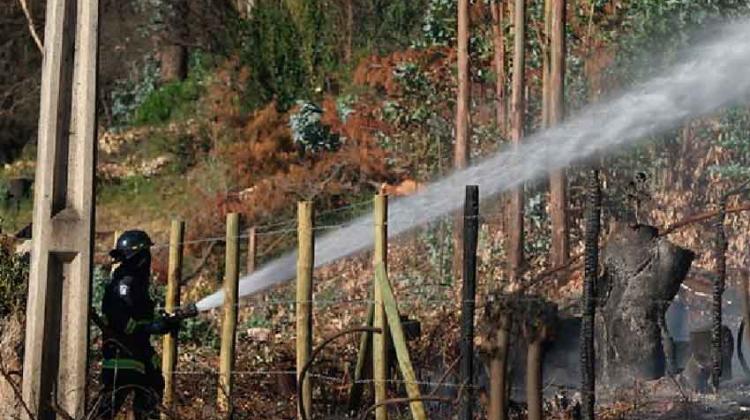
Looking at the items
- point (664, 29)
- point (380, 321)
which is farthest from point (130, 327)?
point (664, 29)

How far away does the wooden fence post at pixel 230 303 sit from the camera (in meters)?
11.8

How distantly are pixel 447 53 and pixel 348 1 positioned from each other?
3441 mm

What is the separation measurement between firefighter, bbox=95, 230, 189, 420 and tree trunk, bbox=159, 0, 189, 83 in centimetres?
2394

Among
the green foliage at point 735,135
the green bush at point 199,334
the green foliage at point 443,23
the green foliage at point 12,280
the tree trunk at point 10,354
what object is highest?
the green foliage at point 443,23

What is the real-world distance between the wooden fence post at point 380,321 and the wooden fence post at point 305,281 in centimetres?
52

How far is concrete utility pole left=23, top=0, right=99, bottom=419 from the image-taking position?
363 inches

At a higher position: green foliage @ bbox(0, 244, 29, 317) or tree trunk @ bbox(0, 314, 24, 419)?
green foliage @ bbox(0, 244, 29, 317)

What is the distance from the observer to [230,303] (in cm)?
1181

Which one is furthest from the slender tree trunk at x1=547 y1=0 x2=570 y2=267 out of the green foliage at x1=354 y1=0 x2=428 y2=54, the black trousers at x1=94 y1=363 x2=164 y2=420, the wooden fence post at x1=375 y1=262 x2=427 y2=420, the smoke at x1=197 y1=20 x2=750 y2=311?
the wooden fence post at x1=375 y1=262 x2=427 y2=420

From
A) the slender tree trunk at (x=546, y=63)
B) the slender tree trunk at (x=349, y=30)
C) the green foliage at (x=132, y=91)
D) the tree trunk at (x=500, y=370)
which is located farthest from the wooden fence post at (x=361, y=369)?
the green foliage at (x=132, y=91)

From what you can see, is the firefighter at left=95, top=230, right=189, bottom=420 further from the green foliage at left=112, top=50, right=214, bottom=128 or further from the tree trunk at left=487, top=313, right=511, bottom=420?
the green foliage at left=112, top=50, right=214, bottom=128

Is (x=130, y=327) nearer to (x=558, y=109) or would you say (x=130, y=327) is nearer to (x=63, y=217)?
(x=63, y=217)

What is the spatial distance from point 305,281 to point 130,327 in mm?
1211

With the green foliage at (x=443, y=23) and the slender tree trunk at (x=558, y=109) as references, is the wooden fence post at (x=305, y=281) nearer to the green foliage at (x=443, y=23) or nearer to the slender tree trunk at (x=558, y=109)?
the slender tree trunk at (x=558, y=109)
